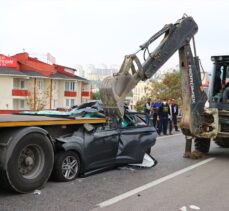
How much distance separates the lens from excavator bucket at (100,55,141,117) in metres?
8.70

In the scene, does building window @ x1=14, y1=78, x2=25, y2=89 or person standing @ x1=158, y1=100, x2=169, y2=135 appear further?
building window @ x1=14, y1=78, x2=25, y2=89

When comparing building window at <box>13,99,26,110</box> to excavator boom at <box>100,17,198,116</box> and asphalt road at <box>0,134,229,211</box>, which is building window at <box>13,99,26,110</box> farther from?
asphalt road at <box>0,134,229,211</box>

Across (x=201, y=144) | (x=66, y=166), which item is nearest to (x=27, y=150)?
(x=66, y=166)

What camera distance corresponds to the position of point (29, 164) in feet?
22.8

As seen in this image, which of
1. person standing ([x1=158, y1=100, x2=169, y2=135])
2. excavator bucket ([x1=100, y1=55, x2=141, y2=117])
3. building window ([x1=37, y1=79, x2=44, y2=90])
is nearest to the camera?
excavator bucket ([x1=100, y1=55, x2=141, y2=117])

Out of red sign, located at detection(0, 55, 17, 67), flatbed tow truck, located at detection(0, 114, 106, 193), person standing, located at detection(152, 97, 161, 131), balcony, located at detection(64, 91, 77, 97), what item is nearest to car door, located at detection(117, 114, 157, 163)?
flatbed tow truck, located at detection(0, 114, 106, 193)

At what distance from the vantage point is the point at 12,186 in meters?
6.45

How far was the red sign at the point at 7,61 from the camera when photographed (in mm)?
56125

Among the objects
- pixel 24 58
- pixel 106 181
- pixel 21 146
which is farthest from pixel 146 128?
pixel 24 58

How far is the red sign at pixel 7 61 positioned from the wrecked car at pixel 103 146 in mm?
49505

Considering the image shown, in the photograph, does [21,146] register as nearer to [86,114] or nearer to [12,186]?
[12,186]

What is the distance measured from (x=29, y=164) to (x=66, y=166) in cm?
91

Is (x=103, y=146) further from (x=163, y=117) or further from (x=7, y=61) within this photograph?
(x=7, y=61)

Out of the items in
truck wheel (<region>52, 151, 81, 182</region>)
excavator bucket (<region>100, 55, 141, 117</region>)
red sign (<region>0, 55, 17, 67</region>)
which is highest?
red sign (<region>0, 55, 17, 67</region>)
